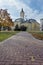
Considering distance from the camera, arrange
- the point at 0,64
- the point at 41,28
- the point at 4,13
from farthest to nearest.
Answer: the point at 41,28 < the point at 4,13 < the point at 0,64

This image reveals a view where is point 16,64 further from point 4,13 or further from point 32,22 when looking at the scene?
point 32,22

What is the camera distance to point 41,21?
92.8 m

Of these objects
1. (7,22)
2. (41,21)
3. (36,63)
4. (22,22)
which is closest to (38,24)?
(41,21)

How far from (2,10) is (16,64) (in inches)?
1954

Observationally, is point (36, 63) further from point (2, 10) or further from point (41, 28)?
point (41, 28)

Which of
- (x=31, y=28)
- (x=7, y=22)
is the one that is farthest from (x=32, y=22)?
(x=7, y=22)

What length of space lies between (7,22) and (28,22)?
129ft

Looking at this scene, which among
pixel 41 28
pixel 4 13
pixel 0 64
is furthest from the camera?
pixel 41 28

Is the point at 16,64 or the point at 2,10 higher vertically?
the point at 2,10

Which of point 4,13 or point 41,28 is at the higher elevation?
point 4,13

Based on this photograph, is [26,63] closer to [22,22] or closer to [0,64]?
[0,64]

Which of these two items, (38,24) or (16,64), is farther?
(38,24)

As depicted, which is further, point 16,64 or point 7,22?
point 7,22

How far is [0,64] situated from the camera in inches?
185
